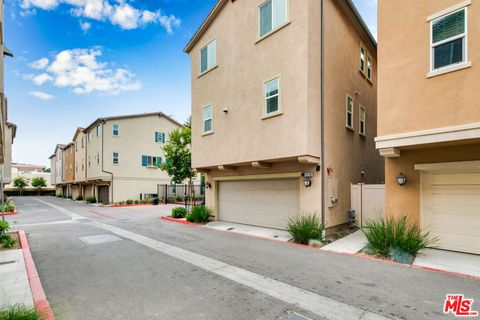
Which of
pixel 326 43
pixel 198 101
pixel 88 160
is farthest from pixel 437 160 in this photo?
pixel 88 160

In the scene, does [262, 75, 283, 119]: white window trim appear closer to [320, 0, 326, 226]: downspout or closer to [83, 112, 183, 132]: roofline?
[320, 0, 326, 226]: downspout

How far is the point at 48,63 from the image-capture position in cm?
2006

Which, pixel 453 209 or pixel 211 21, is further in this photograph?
pixel 211 21

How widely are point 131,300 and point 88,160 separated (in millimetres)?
32430

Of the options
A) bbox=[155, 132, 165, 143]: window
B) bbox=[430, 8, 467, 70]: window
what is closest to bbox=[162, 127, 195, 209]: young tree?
→ bbox=[430, 8, 467, 70]: window

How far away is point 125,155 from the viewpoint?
29031 mm

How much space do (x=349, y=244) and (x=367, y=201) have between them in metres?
3.22

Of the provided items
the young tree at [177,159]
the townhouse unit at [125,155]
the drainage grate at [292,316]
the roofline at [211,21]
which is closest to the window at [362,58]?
the roofline at [211,21]

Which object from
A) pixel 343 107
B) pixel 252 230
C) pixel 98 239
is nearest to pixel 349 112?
pixel 343 107

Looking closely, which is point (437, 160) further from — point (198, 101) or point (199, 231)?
point (198, 101)

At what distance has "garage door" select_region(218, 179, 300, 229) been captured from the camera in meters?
10.9

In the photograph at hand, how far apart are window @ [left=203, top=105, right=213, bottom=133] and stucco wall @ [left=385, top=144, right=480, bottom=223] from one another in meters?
8.22

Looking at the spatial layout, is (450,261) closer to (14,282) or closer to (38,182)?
(14,282)

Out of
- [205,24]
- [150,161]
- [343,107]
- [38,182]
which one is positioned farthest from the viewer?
[38,182]
